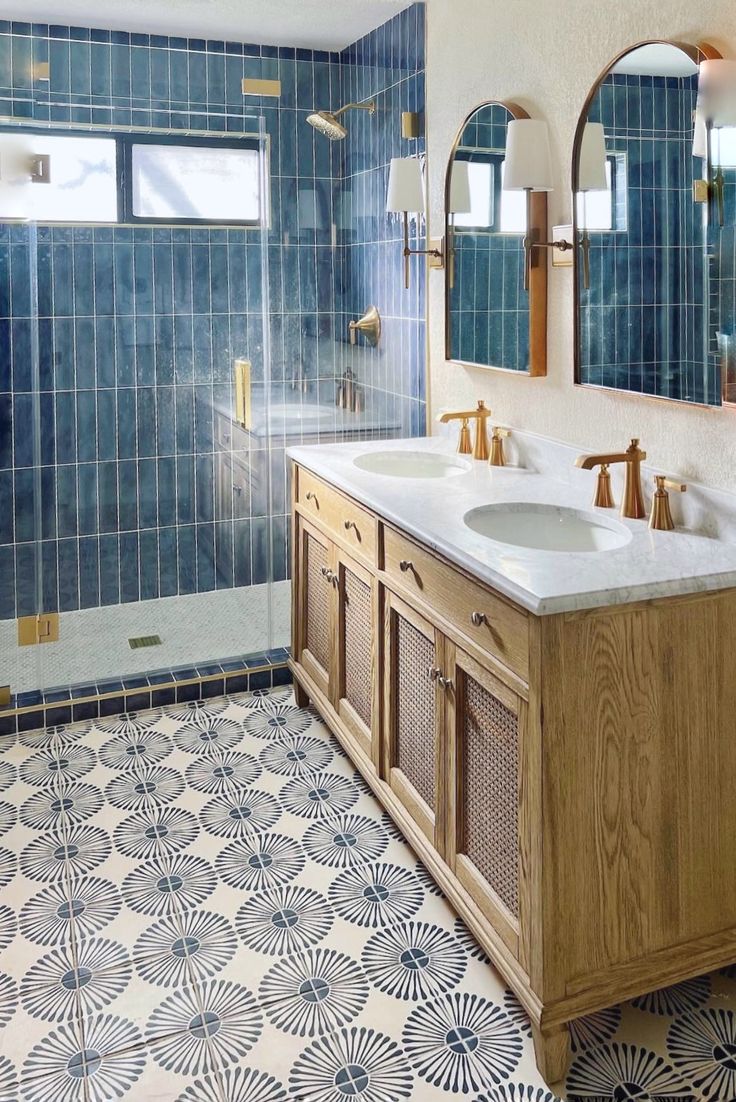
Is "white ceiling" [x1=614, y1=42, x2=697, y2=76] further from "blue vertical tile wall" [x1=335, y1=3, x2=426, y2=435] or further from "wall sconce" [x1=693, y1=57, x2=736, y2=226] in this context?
"blue vertical tile wall" [x1=335, y1=3, x2=426, y2=435]

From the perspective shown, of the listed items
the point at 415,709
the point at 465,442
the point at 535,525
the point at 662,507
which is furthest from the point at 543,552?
the point at 465,442

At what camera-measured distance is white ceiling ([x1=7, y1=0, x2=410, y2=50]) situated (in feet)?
10.9

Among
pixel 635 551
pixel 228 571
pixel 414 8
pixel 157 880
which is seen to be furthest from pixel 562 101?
pixel 157 880

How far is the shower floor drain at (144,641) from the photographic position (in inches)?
141

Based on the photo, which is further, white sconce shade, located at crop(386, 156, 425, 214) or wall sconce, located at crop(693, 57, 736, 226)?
white sconce shade, located at crop(386, 156, 425, 214)

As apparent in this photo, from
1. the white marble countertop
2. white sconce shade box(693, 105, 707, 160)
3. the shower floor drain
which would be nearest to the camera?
the white marble countertop

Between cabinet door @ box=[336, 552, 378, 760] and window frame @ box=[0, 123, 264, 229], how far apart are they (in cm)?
139

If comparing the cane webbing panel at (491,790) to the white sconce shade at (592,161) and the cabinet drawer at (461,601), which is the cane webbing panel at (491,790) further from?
the white sconce shade at (592,161)

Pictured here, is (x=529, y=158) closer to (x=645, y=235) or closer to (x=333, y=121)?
(x=645, y=235)

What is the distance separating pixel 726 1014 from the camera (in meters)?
1.92

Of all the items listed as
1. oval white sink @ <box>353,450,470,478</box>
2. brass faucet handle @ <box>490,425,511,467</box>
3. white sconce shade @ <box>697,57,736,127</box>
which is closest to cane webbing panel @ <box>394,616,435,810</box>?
brass faucet handle @ <box>490,425,511,467</box>

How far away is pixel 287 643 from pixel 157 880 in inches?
56.8

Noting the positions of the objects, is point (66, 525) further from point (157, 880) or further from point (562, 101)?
point (562, 101)

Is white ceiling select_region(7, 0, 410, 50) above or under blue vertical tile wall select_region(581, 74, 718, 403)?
above
